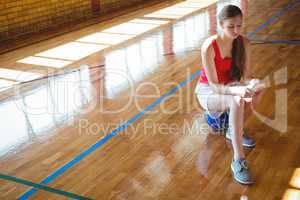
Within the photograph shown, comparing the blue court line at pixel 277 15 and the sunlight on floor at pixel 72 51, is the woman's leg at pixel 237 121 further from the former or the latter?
the blue court line at pixel 277 15

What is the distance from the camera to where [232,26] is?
97.7 inches

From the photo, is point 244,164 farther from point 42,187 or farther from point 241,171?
point 42,187

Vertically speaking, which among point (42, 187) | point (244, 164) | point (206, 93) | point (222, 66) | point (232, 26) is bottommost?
point (42, 187)

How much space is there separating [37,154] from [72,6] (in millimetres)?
5802

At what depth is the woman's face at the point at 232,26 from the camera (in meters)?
2.46

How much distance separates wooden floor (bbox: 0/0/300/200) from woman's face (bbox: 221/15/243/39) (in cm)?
84

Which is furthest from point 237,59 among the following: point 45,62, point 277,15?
point 277,15

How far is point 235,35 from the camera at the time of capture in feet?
8.42

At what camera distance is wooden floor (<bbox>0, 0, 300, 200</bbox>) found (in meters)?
2.54

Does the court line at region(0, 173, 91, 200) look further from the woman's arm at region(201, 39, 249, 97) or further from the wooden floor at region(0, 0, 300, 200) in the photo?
the woman's arm at region(201, 39, 249, 97)

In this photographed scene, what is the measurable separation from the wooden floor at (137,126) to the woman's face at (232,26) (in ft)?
2.76

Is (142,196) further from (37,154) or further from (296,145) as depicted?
(296,145)

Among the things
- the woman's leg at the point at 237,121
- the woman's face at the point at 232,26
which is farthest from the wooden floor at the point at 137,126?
the woman's face at the point at 232,26

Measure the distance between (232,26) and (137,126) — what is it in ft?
4.11
